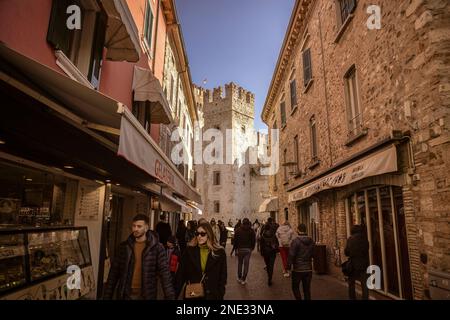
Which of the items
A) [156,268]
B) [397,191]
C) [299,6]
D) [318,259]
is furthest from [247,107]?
[156,268]

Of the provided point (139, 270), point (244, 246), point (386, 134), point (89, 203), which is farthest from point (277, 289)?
point (139, 270)

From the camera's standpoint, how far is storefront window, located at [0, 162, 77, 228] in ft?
12.7

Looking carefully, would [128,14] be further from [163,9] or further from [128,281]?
[163,9]

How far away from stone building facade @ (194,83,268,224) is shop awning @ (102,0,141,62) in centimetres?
3071

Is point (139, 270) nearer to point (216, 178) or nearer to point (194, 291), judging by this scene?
point (194, 291)

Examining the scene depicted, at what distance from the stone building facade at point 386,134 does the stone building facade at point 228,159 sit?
2453 centimetres

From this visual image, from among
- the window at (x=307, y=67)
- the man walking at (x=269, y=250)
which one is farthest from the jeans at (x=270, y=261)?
the window at (x=307, y=67)

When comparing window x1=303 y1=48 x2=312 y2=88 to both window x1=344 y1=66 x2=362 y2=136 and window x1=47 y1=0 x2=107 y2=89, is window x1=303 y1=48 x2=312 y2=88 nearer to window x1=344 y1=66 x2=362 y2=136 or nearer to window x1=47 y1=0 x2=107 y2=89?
window x1=344 y1=66 x2=362 y2=136

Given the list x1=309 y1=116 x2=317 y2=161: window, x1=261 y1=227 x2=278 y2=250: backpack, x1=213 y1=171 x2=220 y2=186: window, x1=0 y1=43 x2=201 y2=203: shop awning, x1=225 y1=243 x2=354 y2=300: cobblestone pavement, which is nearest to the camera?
x1=0 y1=43 x2=201 y2=203: shop awning

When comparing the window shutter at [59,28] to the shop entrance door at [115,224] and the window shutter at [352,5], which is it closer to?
the shop entrance door at [115,224]

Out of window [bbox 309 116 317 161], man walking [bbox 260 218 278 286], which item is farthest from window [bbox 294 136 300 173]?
man walking [bbox 260 218 278 286]

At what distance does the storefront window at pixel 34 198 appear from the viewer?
12.7ft

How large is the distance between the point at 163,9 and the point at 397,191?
10333mm
